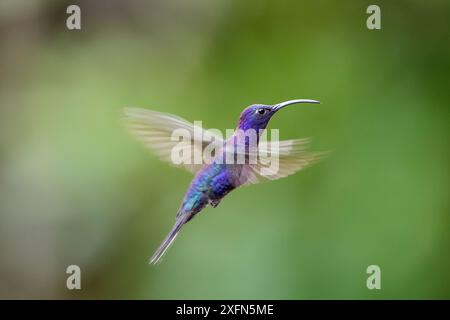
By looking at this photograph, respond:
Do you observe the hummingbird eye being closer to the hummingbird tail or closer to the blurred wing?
the blurred wing

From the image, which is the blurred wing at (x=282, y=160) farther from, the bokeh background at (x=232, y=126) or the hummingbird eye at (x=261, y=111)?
the bokeh background at (x=232, y=126)

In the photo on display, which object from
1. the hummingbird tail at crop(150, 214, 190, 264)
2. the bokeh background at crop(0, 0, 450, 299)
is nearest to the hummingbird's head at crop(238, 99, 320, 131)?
the hummingbird tail at crop(150, 214, 190, 264)

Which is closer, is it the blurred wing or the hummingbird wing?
the blurred wing

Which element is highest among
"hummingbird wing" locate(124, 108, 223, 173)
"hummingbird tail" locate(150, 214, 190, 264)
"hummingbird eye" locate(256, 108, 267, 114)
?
"hummingbird eye" locate(256, 108, 267, 114)

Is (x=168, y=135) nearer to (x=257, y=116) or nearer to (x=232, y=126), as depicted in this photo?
(x=257, y=116)

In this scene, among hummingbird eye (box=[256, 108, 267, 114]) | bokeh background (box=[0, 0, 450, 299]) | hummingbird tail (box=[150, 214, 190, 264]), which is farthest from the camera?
bokeh background (box=[0, 0, 450, 299])

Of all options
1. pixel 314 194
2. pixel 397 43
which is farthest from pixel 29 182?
pixel 397 43
